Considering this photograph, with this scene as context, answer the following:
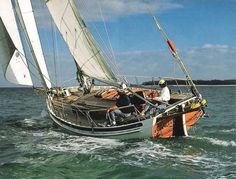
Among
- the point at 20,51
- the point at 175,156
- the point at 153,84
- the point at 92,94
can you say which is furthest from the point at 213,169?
the point at 20,51

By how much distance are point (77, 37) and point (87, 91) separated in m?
4.56

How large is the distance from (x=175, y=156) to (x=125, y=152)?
85.2 inches

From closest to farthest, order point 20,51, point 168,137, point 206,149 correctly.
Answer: point 206,149 < point 168,137 < point 20,51

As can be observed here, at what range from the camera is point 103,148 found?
21000 mm

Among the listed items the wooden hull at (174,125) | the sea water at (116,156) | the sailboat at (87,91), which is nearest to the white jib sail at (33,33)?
the sailboat at (87,91)

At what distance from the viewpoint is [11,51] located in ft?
97.3

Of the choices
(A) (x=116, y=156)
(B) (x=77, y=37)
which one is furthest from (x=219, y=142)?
(B) (x=77, y=37)

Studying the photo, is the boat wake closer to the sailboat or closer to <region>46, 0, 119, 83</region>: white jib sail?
the sailboat

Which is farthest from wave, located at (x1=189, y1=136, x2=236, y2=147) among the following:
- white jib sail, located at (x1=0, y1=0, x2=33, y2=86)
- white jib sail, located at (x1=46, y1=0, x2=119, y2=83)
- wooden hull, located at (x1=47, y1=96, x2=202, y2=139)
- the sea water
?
white jib sail, located at (x1=0, y1=0, x2=33, y2=86)

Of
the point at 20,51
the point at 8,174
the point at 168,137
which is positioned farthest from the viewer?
the point at 20,51

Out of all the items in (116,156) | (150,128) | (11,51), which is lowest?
(116,156)

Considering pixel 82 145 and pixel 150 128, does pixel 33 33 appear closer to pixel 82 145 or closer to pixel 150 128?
pixel 82 145

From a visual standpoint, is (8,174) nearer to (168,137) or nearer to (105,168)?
(105,168)

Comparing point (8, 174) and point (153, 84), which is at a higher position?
point (153, 84)
